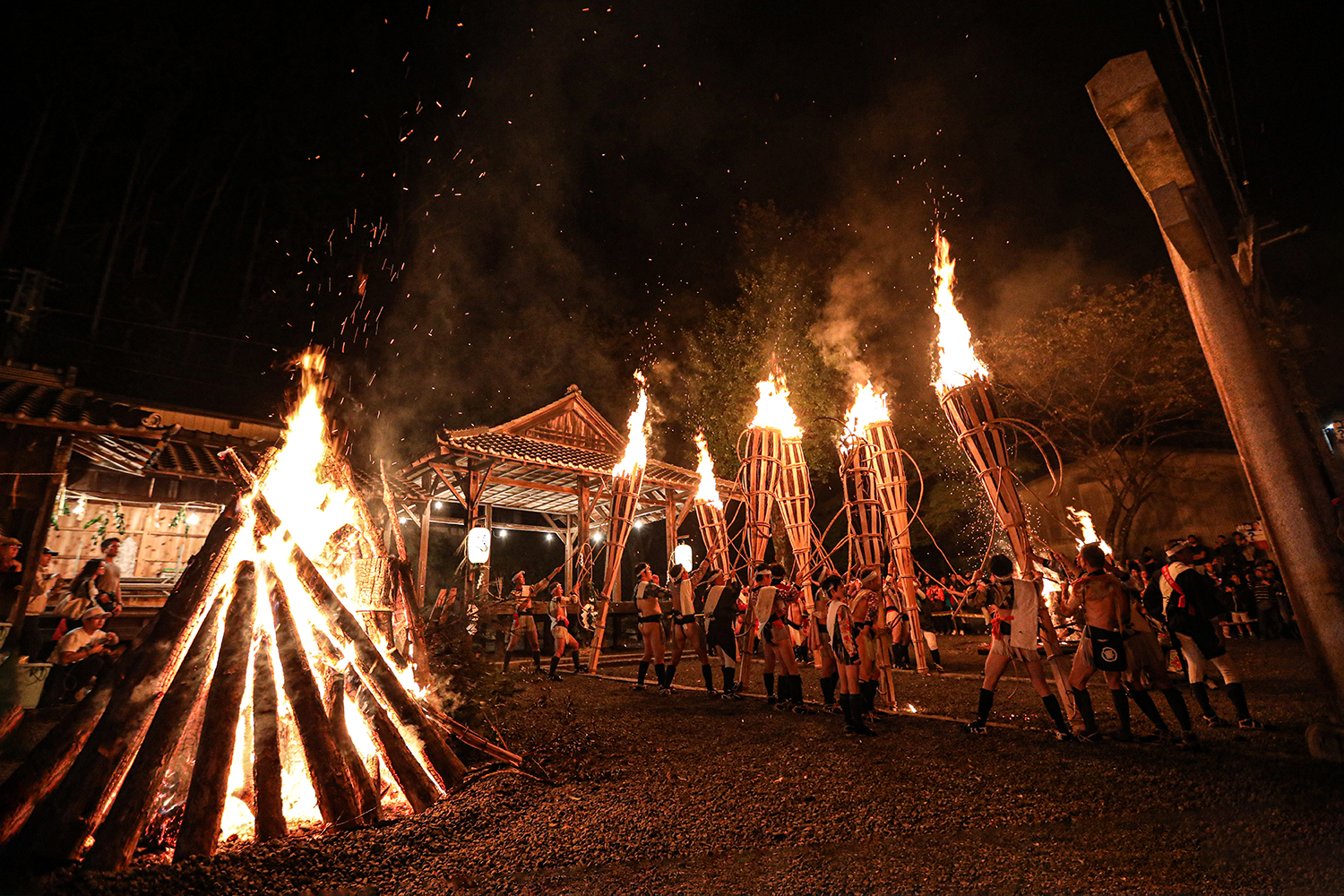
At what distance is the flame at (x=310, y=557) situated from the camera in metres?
4.57

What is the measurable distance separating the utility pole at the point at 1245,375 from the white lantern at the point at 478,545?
43.8ft

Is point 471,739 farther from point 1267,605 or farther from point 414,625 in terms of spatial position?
point 1267,605

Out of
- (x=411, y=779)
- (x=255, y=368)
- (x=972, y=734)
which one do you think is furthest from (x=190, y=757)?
(x=255, y=368)

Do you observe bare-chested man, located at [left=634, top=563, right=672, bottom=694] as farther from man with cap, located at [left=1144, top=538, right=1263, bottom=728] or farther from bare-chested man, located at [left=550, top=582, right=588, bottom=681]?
man with cap, located at [left=1144, top=538, right=1263, bottom=728]

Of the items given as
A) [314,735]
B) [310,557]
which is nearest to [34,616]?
[310,557]

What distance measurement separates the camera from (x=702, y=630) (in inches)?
430

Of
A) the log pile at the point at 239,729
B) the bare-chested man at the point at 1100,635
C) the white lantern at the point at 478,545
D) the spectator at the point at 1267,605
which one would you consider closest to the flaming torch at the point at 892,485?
the bare-chested man at the point at 1100,635

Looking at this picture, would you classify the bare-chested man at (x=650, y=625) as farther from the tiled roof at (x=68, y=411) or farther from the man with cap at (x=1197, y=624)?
the tiled roof at (x=68, y=411)

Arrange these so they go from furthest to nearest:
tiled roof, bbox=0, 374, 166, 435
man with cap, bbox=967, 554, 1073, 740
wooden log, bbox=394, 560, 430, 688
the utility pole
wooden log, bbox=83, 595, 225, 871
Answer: tiled roof, bbox=0, 374, 166, 435 < man with cap, bbox=967, 554, 1073, 740 < wooden log, bbox=394, 560, 430, 688 < the utility pole < wooden log, bbox=83, 595, 225, 871

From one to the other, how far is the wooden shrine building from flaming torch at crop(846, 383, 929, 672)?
3966mm

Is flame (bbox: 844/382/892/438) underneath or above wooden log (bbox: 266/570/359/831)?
above

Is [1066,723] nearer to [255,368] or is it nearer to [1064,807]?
[1064,807]

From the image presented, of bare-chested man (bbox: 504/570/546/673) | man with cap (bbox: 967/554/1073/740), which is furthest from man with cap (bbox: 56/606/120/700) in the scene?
man with cap (bbox: 967/554/1073/740)

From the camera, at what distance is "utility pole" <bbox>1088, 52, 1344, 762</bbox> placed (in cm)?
498
